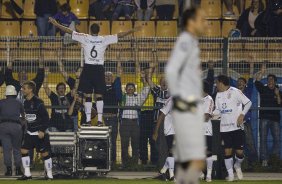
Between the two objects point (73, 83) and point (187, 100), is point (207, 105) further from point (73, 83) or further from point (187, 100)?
point (187, 100)

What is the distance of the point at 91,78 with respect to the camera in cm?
2220

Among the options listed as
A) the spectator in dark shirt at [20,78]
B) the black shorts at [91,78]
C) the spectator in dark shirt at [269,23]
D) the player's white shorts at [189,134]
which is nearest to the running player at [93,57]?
the black shorts at [91,78]

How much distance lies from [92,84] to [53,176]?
7.38 feet

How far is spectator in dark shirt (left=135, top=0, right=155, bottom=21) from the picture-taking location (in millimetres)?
27969

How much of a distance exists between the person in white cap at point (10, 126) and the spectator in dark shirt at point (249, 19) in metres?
7.62

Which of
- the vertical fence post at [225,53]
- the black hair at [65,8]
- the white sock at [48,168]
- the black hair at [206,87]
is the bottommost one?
the white sock at [48,168]

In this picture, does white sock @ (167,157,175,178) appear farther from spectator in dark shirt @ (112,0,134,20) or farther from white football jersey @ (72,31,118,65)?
spectator in dark shirt @ (112,0,134,20)

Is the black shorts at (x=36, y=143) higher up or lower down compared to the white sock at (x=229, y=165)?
higher up

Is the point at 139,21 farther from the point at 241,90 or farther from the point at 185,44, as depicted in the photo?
the point at 185,44

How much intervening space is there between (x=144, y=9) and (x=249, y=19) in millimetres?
3155

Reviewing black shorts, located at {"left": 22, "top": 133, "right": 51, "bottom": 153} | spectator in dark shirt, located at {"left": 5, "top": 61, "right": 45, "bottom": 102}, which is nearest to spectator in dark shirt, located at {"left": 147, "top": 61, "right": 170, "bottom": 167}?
spectator in dark shirt, located at {"left": 5, "top": 61, "right": 45, "bottom": 102}

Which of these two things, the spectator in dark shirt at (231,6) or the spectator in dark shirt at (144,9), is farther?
the spectator in dark shirt at (231,6)

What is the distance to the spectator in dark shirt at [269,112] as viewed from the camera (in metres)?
23.4

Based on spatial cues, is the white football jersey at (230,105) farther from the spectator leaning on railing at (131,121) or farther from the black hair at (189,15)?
the black hair at (189,15)
